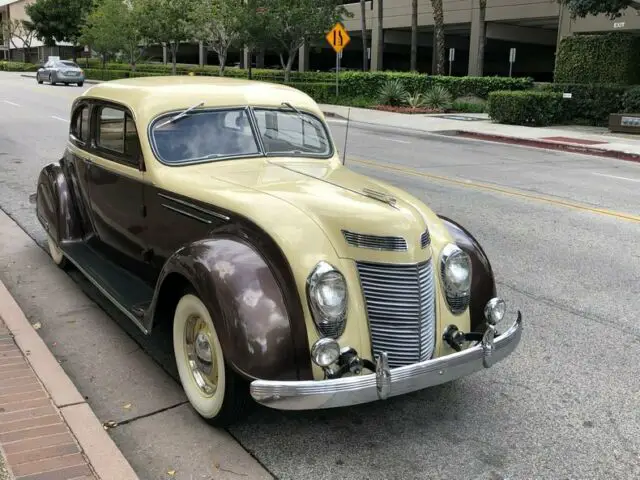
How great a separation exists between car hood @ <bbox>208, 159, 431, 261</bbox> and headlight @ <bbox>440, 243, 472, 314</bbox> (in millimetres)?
220

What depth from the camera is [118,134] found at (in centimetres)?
493

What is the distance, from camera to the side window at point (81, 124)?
558cm

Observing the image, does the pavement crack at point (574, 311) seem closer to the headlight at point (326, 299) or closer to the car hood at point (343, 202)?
the car hood at point (343, 202)

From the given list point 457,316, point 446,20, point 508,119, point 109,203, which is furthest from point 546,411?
point 446,20

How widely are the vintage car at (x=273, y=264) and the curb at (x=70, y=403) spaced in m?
0.54

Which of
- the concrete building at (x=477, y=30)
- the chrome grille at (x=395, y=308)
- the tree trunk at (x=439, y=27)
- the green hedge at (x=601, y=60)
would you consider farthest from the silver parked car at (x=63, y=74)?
the chrome grille at (x=395, y=308)

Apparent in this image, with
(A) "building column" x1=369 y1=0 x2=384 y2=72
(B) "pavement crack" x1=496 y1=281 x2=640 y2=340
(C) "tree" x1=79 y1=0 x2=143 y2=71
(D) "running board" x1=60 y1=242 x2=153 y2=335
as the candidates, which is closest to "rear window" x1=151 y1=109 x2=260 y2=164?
(D) "running board" x1=60 y1=242 x2=153 y2=335

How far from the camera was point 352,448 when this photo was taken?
342 centimetres

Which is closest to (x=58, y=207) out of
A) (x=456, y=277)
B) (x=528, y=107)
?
(x=456, y=277)

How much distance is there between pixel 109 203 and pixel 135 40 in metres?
46.1

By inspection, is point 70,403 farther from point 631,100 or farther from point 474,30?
point 474,30

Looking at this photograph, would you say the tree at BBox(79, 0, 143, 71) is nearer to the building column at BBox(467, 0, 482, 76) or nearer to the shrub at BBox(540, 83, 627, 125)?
the building column at BBox(467, 0, 482, 76)

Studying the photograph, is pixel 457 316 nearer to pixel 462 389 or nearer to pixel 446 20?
pixel 462 389

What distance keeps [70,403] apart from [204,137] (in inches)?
75.8
